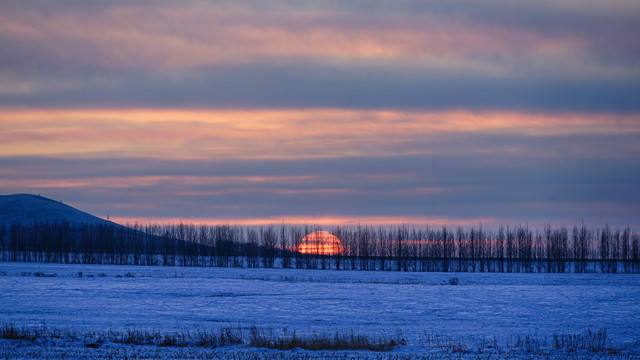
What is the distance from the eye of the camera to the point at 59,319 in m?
25.4

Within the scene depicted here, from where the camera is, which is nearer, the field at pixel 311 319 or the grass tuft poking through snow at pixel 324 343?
the field at pixel 311 319

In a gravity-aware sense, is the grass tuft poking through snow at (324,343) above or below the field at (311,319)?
above

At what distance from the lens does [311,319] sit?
27469mm

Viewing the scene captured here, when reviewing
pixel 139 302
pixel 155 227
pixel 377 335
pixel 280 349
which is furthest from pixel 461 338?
pixel 155 227

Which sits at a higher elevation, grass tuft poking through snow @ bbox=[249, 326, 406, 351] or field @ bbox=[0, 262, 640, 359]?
grass tuft poking through snow @ bbox=[249, 326, 406, 351]

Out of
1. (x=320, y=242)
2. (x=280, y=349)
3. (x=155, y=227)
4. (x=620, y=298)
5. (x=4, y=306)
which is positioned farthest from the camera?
(x=155, y=227)

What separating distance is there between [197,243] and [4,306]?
9084 centimetres

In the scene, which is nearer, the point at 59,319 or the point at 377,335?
the point at 377,335

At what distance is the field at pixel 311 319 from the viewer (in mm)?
17984

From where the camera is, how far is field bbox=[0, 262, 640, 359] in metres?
18.0

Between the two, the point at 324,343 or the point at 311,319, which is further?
the point at 311,319

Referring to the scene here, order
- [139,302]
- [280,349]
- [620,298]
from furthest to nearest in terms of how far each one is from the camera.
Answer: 1. [620,298]
2. [139,302]
3. [280,349]

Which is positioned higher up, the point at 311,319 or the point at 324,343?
the point at 324,343

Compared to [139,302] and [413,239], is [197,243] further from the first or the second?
[139,302]
